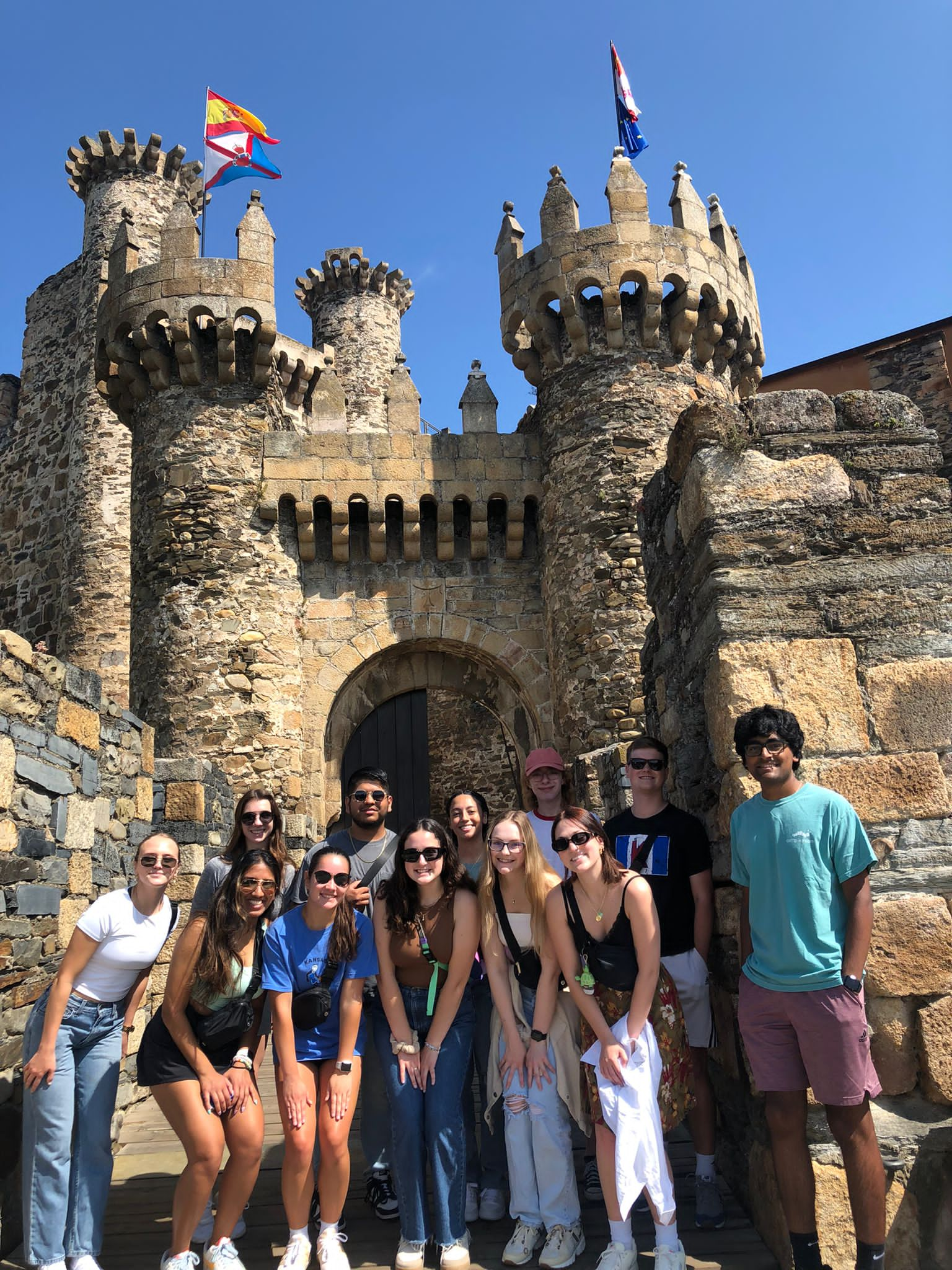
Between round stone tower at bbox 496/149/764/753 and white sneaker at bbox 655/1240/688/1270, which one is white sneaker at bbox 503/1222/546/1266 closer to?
white sneaker at bbox 655/1240/688/1270

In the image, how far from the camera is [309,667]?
10078mm

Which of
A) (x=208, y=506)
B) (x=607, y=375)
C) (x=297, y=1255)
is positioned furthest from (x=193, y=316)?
Result: (x=297, y=1255)

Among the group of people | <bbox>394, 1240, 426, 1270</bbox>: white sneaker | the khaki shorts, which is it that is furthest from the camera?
the khaki shorts

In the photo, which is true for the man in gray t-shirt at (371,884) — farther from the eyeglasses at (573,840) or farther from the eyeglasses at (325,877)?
the eyeglasses at (573,840)

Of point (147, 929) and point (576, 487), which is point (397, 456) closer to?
point (576, 487)

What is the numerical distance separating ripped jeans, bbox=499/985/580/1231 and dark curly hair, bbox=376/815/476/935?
609 millimetres

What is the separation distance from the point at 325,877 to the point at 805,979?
1.52 meters

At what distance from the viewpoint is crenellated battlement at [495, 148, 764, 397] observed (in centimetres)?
996

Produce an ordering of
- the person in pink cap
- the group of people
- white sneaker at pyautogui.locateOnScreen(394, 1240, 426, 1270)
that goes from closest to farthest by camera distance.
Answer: the group of people → white sneaker at pyautogui.locateOnScreen(394, 1240, 426, 1270) → the person in pink cap

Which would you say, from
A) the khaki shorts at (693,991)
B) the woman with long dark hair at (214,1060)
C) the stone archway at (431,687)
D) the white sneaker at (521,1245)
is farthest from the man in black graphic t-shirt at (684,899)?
the stone archway at (431,687)

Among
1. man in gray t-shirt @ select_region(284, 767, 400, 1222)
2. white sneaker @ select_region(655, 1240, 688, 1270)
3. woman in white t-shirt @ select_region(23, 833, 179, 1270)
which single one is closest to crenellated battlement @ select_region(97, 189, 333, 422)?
man in gray t-shirt @ select_region(284, 767, 400, 1222)

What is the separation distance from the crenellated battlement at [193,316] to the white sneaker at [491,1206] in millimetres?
8660

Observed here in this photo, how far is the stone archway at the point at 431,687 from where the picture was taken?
1011cm

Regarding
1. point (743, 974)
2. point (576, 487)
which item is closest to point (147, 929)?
point (743, 974)
